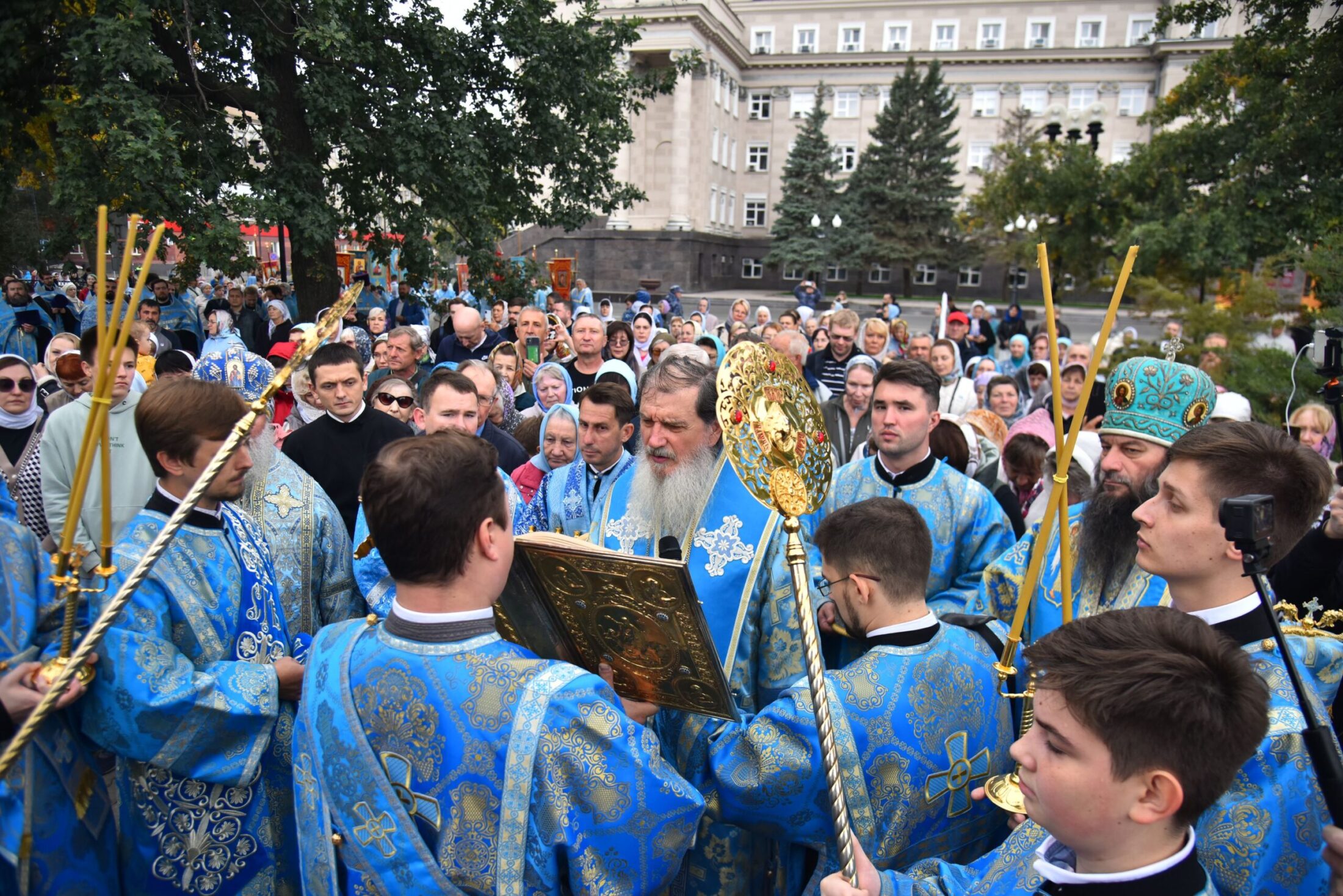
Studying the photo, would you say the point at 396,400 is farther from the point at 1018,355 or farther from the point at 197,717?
the point at 1018,355

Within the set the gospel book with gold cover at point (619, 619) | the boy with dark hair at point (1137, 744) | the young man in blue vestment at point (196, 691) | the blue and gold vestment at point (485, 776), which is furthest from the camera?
the young man in blue vestment at point (196, 691)

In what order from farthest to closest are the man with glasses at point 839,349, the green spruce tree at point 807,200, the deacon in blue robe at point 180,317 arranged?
1. the green spruce tree at point 807,200
2. the deacon in blue robe at point 180,317
3. the man with glasses at point 839,349

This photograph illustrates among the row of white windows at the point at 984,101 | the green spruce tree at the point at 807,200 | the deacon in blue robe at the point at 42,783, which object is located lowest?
the deacon in blue robe at the point at 42,783

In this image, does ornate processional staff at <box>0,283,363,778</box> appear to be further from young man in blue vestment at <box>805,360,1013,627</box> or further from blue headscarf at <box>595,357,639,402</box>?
blue headscarf at <box>595,357,639,402</box>

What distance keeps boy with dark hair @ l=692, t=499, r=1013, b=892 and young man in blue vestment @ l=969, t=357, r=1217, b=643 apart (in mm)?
571

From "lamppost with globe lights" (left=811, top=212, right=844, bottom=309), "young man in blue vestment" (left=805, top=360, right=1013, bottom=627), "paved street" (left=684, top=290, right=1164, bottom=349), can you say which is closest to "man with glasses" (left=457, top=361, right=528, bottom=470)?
"young man in blue vestment" (left=805, top=360, right=1013, bottom=627)

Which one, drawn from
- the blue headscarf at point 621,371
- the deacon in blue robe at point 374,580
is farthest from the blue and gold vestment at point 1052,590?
the blue headscarf at point 621,371

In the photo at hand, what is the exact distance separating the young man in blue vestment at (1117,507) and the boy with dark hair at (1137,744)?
1.38 meters

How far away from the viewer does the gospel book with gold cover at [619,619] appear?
2086mm

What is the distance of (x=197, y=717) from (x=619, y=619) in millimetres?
1170

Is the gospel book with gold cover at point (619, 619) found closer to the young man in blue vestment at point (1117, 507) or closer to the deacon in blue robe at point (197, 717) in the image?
the deacon in blue robe at point (197, 717)

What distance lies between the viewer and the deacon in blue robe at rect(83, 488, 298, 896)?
242cm

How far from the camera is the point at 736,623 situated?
10.1 ft

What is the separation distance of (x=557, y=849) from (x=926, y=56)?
58.2 meters
